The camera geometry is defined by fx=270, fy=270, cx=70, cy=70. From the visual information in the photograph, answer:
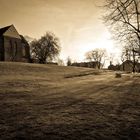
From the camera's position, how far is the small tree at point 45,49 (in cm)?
8806

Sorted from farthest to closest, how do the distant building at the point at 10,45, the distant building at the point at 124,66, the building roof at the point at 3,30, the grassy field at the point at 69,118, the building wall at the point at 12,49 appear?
1. the distant building at the point at 124,66
2. the building roof at the point at 3,30
3. the building wall at the point at 12,49
4. the distant building at the point at 10,45
5. the grassy field at the point at 69,118

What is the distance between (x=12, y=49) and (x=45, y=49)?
16.8 m

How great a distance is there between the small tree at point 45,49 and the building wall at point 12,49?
43.6 ft

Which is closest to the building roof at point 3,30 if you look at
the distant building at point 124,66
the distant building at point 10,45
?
the distant building at point 10,45

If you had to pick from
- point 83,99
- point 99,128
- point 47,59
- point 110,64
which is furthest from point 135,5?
point 110,64

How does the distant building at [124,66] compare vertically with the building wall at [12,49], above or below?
below

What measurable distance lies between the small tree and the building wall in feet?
43.6

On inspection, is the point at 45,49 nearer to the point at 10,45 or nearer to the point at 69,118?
the point at 10,45

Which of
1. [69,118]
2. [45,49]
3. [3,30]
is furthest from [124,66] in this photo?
[69,118]

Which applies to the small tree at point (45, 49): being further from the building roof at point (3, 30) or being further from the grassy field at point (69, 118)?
the grassy field at point (69, 118)

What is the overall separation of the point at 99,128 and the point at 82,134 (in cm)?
88

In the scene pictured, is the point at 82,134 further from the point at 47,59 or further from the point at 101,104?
the point at 47,59

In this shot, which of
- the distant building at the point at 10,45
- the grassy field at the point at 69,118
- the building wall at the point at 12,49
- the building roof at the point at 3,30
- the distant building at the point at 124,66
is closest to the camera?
the grassy field at the point at 69,118

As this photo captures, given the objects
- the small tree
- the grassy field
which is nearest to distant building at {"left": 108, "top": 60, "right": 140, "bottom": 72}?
the small tree
